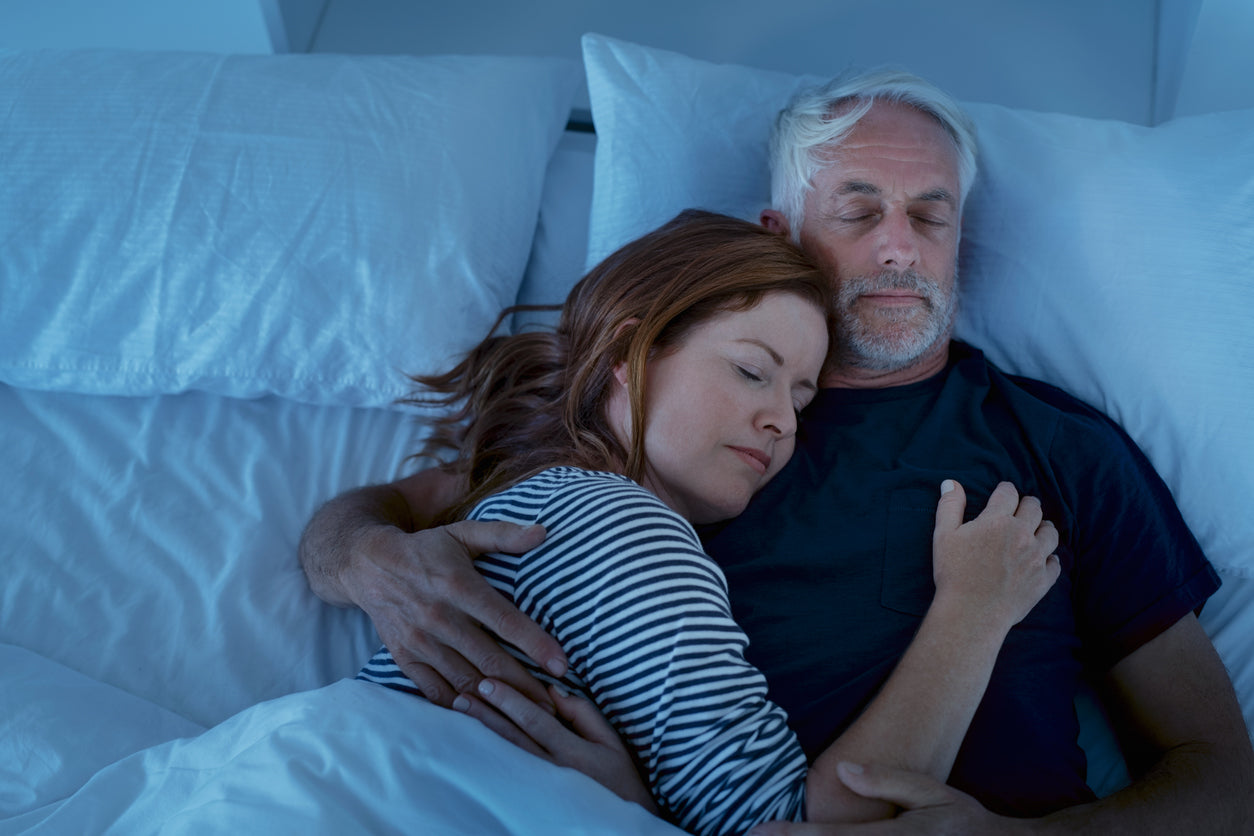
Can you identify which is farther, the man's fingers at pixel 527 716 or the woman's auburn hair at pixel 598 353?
the woman's auburn hair at pixel 598 353

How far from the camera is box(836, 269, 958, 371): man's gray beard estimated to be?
48.8 inches

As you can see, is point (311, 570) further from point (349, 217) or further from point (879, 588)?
point (879, 588)

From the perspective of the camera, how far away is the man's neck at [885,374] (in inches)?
A: 50.8

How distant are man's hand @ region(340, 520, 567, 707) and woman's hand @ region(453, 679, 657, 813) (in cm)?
2

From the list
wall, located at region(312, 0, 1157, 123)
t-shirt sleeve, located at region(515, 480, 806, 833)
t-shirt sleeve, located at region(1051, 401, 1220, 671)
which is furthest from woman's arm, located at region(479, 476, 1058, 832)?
wall, located at region(312, 0, 1157, 123)

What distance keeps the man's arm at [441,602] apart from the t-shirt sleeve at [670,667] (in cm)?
4

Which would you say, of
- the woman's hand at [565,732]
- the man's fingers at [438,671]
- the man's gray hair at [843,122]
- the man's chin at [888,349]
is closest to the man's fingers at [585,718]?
the woman's hand at [565,732]

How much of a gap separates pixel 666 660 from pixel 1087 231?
99 cm

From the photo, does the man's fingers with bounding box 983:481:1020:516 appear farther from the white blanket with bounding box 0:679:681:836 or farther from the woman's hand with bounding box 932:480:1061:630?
the white blanket with bounding box 0:679:681:836

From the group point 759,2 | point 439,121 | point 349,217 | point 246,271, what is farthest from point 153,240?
point 759,2

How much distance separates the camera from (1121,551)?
1.08 meters

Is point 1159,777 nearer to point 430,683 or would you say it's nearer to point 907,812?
point 907,812

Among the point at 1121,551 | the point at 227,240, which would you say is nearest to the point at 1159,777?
the point at 1121,551

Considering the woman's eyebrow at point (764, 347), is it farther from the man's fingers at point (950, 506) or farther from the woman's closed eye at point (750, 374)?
the man's fingers at point (950, 506)
